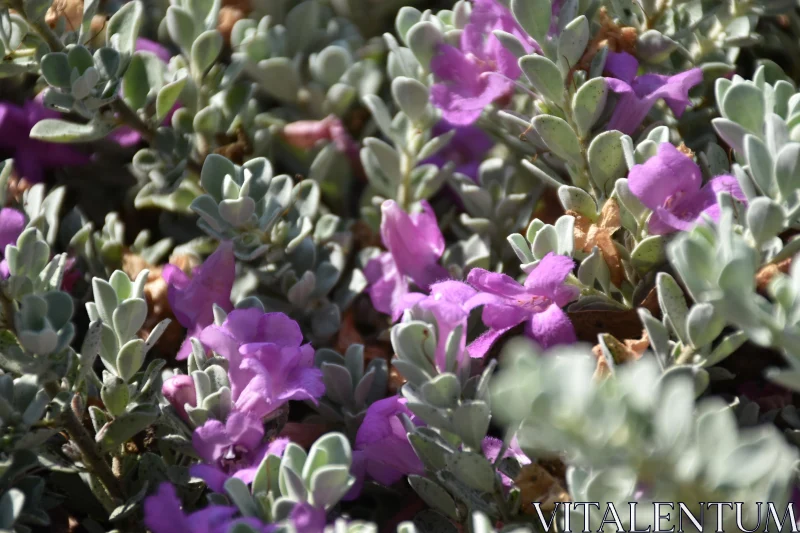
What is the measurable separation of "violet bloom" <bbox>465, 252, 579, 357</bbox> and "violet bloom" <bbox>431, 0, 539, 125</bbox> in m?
0.28

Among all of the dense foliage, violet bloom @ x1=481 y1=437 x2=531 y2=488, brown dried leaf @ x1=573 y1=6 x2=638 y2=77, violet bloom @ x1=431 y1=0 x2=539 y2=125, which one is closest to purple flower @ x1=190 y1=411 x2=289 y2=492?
the dense foliage

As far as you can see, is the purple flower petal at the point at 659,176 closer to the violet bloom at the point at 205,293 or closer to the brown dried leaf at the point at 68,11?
the violet bloom at the point at 205,293

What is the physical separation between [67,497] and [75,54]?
0.58 meters

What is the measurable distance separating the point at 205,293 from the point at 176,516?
0.33 meters

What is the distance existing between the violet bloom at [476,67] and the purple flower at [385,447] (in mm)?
416

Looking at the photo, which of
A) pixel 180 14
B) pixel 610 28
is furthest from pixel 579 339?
pixel 180 14

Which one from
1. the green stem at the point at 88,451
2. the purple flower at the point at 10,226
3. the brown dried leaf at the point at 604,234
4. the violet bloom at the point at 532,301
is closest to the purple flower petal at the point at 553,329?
the violet bloom at the point at 532,301

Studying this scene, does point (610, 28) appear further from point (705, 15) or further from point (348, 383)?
point (348, 383)

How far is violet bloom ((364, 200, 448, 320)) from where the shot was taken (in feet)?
3.99

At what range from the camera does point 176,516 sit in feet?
3.02

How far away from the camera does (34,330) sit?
0.89 m

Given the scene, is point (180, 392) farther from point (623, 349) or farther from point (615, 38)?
point (615, 38)

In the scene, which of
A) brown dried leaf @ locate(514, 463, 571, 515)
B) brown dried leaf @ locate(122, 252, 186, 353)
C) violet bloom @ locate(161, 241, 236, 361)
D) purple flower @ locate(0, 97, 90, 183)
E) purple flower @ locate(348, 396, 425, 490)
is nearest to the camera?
brown dried leaf @ locate(514, 463, 571, 515)

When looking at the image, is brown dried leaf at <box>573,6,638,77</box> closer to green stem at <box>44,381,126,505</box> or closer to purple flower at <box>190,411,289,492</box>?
purple flower at <box>190,411,289,492</box>
